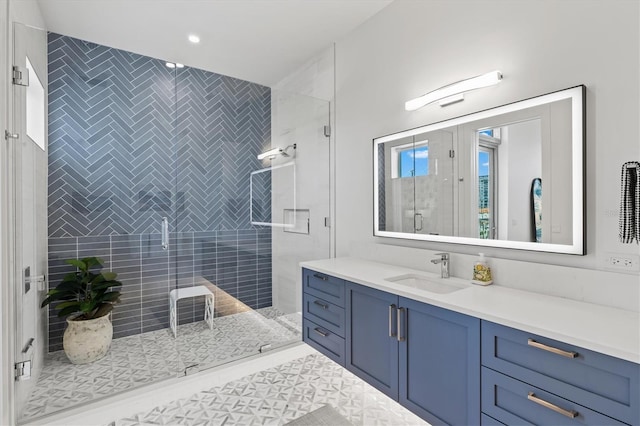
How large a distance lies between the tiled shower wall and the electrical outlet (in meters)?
2.27

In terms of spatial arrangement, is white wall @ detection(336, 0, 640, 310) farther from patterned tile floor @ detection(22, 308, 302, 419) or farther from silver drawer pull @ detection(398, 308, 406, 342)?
patterned tile floor @ detection(22, 308, 302, 419)

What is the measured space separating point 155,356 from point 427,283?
7.37 ft

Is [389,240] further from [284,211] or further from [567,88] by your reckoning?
[567,88]

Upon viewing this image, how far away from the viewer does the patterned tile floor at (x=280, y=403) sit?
6.57 ft

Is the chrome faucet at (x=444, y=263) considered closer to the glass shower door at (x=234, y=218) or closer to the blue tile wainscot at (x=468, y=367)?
the blue tile wainscot at (x=468, y=367)

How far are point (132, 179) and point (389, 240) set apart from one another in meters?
2.37

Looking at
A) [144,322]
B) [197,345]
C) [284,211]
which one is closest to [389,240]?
[284,211]

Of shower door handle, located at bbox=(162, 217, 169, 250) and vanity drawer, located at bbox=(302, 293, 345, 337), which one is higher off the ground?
shower door handle, located at bbox=(162, 217, 169, 250)

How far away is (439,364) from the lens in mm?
1478

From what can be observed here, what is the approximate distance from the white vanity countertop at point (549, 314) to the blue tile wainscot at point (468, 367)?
1.5 inches

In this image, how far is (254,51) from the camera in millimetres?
3061

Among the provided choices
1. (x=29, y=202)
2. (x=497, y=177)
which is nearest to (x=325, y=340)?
(x=497, y=177)

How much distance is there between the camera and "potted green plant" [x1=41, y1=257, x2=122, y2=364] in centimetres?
253

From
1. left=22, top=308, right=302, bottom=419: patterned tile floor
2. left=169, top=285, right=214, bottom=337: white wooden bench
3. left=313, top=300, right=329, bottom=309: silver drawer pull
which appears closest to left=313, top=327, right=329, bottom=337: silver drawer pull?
left=313, top=300, right=329, bottom=309: silver drawer pull
